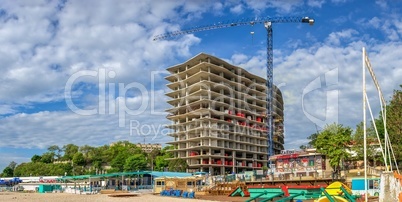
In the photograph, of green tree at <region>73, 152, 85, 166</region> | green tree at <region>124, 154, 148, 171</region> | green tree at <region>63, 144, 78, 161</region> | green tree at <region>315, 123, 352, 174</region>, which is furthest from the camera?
green tree at <region>63, 144, 78, 161</region>

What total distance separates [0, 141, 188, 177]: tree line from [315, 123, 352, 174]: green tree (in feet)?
162

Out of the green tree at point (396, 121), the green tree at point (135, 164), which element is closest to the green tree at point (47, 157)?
the green tree at point (135, 164)

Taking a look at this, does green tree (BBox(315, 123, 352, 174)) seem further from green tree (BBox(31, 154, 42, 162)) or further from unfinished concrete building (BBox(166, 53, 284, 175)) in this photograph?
green tree (BBox(31, 154, 42, 162))

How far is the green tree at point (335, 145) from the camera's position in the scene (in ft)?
210

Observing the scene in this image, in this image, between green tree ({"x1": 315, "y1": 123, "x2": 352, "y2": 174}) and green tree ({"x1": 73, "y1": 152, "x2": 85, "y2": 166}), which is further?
green tree ({"x1": 73, "y1": 152, "x2": 85, "y2": 166})

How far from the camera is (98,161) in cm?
14650

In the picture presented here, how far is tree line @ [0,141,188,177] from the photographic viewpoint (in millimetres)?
118588

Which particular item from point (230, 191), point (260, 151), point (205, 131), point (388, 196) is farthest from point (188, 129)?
point (388, 196)

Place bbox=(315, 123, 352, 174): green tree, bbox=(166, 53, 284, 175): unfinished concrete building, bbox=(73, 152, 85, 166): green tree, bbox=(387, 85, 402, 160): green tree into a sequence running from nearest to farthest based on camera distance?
bbox=(387, 85, 402, 160): green tree → bbox=(315, 123, 352, 174): green tree → bbox=(166, 53, 284, 175): unfinished concrete building → bbox=(73, 152, 85, 166): green tree

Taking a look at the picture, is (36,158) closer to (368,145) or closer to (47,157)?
(47,157)

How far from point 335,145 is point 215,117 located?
50.7 metres

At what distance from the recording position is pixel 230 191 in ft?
176

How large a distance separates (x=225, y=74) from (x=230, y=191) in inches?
2621

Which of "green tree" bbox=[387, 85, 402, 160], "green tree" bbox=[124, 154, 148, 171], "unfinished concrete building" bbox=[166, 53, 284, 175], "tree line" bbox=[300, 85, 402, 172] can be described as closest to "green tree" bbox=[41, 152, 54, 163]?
"green tree" bbox=[124, 154, 148, 171]
